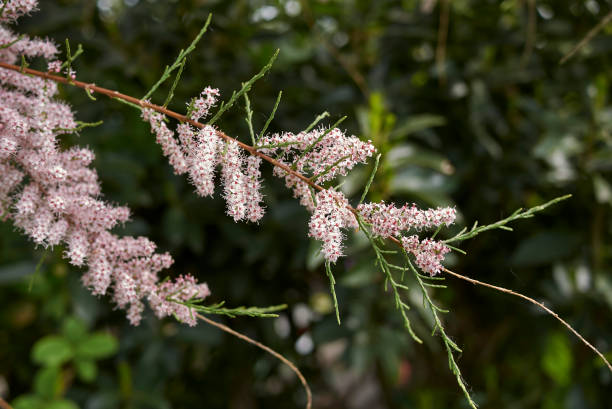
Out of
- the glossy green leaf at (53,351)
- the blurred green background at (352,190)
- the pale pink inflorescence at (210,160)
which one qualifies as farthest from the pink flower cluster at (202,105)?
the glossy green leaf at (53,351)

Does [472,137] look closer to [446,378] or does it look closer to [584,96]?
[584,96]

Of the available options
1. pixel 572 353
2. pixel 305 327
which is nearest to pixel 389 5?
pixel 305 327

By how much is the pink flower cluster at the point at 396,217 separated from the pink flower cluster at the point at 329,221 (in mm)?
23

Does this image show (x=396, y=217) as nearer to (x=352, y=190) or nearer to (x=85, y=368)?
(x=352, y=190)

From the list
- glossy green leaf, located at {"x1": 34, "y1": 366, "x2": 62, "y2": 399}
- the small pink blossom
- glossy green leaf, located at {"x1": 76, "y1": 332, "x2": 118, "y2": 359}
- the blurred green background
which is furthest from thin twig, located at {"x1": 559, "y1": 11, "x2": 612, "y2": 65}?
glossy green leaf, located at {"x1": 34, "y1": 366, "x2": 62, "y2": 399}

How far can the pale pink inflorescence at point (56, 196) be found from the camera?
535mm

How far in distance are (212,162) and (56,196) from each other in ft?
0.59

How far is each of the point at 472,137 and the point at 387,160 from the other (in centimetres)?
39

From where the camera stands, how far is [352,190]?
1.18 m

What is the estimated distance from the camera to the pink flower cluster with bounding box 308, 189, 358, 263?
1.58ft

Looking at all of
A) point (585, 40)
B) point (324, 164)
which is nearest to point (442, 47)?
point (585, 40)

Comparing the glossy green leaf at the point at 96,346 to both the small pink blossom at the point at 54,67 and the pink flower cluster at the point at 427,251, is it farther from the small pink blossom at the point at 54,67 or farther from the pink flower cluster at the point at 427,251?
the pink flower cluster at the point at 427,251

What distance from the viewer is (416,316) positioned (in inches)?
54.4

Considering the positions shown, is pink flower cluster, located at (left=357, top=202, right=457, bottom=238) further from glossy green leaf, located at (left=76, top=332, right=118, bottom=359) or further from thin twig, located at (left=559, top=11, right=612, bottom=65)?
glossy green leaf, located at (left=76, top=332, right=118, bottom=359)
